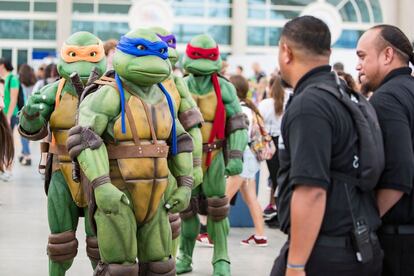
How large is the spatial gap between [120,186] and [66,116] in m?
1.14

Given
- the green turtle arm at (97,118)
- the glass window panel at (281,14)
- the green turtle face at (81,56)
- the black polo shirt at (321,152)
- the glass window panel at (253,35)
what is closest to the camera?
the black polo shirt at (321,152)

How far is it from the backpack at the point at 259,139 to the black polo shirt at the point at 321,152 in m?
5.43

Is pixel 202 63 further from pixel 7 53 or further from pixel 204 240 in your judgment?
pixel 7 53

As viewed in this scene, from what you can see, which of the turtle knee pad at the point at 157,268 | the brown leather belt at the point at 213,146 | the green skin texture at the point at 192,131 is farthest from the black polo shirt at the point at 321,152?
the brown leather belt at the point at 213,146

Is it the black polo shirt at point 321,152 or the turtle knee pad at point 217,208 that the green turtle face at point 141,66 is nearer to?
the black polo shirt at point 321,152

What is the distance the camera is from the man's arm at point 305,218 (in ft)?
11.1

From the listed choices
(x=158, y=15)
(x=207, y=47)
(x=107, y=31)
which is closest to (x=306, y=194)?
(x=207, y=47)

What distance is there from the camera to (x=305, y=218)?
337 centimetres

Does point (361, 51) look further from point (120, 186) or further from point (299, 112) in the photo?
point (120, 186)

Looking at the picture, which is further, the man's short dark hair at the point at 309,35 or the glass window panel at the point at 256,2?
the glass window panel at the point at 256,2

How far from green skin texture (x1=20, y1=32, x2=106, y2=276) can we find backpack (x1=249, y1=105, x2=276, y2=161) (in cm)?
341

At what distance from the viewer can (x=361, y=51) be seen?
423 cm

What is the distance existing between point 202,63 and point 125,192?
8.09 feet

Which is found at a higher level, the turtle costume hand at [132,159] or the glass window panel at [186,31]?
the turtle costume hand at [132,159]
